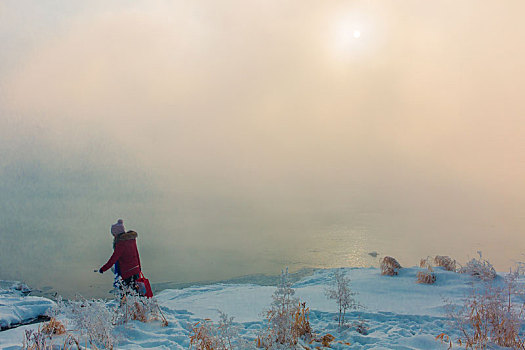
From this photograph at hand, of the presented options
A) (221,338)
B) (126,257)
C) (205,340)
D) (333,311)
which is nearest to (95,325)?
(205,340)

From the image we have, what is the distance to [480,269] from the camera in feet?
20.2

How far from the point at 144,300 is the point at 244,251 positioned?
9874 millimetres

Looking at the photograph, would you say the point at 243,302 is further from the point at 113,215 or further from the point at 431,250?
the point at 113,215

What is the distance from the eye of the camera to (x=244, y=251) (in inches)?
604

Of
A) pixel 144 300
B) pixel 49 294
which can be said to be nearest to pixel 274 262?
pixel 49 294

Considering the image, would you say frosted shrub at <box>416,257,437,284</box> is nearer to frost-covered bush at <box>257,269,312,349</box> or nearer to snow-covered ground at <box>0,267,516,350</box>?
snow-covered ground at <box>0,267,516,350</box>

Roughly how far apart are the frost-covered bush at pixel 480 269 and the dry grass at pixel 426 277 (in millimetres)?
797

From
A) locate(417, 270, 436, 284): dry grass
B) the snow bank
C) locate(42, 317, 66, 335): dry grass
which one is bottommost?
the snow bank

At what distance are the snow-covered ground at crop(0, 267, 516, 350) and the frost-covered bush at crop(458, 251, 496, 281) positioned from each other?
26 cm

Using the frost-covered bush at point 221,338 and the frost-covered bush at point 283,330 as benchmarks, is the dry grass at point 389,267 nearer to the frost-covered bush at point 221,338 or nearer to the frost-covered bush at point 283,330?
the frost-covered bush at point 283,330

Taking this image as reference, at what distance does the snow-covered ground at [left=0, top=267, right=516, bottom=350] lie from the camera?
4.67 metres

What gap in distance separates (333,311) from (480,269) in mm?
2610

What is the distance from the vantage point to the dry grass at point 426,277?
809 centimetres

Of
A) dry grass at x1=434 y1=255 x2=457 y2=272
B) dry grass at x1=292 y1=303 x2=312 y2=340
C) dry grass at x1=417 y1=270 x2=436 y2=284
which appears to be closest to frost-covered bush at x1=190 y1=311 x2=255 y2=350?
dry grass at x1=292 y1=303 x2=312 y2=340
